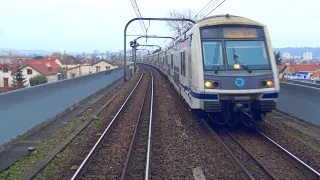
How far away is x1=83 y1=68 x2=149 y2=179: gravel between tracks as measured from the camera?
7121 mm

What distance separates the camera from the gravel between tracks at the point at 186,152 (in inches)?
276

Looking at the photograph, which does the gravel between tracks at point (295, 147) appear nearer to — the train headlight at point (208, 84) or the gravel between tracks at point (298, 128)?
the gravel between tracks at point (298, 128)

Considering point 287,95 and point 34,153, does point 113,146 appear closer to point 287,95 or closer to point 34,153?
point 34,153

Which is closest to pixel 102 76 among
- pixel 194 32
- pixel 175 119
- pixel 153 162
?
pixel 175 119

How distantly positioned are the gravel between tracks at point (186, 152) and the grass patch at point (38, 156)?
260 cm

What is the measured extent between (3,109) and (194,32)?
5494mm

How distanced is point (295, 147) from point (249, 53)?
284 centimetres

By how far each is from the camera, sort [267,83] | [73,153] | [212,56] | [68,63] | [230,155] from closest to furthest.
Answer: [230,155] < [73,153] < [267,83] < [212,56] < [68,63]

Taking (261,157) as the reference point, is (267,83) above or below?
above

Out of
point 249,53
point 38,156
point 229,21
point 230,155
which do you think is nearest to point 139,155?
point 230,155

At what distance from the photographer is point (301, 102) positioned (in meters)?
12.2

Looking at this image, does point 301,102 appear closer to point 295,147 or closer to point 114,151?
point 295,147

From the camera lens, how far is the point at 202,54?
9992mm

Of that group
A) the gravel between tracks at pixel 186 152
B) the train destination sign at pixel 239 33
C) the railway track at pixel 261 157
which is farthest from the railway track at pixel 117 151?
the train destination sign at pixel 239 33
